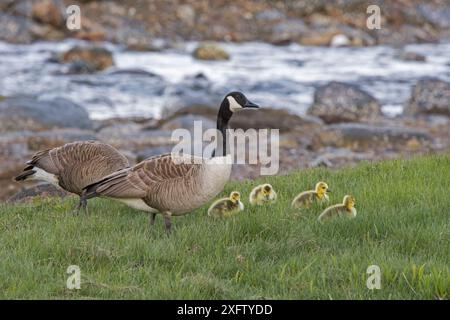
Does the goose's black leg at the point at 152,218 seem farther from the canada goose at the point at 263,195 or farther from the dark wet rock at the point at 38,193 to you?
the dark wet rock at the point at 38,193

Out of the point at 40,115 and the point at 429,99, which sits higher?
the point at 429,99

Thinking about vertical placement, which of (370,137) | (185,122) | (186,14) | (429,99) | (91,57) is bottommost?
(370,137)

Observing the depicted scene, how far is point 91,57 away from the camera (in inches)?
1508

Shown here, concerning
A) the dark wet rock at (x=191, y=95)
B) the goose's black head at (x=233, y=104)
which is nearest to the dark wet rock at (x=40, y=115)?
the dark wet rock at (x=191, y=95)

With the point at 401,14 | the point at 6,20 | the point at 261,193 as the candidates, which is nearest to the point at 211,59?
the point at 6,20

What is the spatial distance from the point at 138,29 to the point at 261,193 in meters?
39.3

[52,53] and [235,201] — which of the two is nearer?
[235,201]

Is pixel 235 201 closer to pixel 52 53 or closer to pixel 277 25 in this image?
pixel 52 53

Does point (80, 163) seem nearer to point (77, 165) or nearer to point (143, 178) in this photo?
point (77, 165)

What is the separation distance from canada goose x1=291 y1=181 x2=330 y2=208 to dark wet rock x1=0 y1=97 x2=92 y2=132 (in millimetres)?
15190

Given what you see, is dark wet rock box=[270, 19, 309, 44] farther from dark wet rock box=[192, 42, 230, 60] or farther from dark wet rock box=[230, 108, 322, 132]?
dark wet rock box=[230, 108, 322, 132]

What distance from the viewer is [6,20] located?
4584 cm

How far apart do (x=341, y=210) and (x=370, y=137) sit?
13433mm

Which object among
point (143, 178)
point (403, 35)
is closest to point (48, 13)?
point (403, 35)
